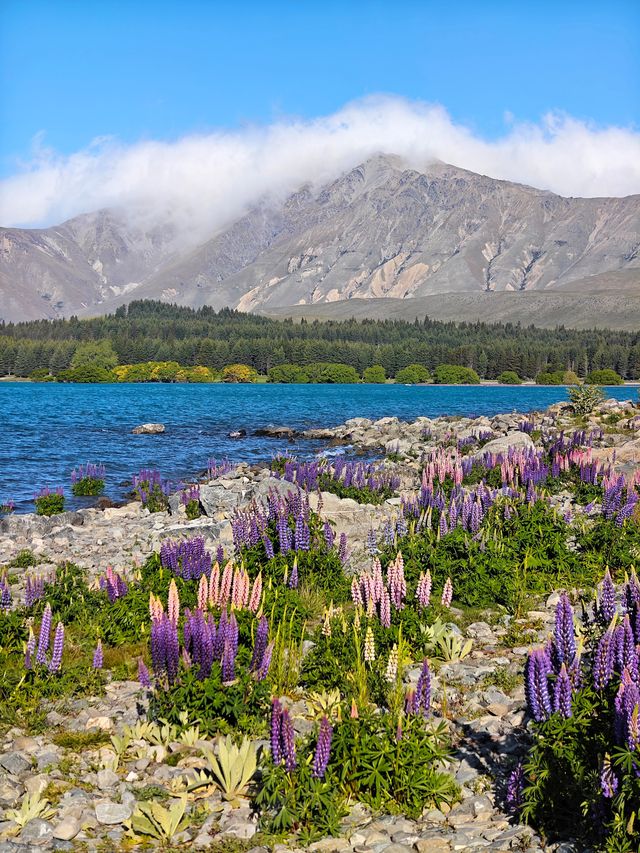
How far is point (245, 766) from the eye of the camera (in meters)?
7.25

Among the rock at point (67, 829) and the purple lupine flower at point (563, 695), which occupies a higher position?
the purple lupine flower at point (563, 695)

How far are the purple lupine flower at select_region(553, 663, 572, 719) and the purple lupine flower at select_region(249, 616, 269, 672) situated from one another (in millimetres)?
3483

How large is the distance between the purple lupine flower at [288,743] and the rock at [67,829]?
6.40 feet

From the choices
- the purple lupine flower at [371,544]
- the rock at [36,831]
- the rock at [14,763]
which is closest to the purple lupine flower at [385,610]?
the purple lupine flower at [371,544]

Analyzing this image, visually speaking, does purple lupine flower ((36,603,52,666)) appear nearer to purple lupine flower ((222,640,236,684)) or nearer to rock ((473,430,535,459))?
purple lupine flower ((222,640,236,684))

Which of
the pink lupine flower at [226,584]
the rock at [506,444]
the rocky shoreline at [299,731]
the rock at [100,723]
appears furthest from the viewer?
the rock at [506,444]

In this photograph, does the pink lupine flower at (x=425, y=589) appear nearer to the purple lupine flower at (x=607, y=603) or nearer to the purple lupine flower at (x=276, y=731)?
the purple lupine flower at (x=607, y=603)

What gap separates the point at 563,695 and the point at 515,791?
99cm

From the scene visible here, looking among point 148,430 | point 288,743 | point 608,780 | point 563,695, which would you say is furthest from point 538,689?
point 148,430

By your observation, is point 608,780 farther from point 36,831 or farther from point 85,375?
point 85,375

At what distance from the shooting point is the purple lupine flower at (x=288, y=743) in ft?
21.8

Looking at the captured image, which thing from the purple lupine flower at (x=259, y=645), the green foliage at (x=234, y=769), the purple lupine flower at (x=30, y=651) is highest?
the purple lupine flower at (x=259, y=645)

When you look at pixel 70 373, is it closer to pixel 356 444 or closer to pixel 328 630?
pixel 356 444

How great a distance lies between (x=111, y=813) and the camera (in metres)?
6.87
